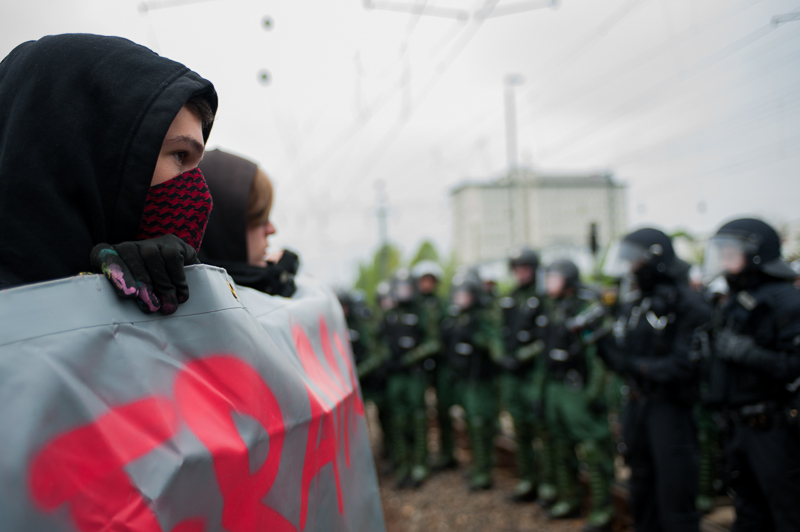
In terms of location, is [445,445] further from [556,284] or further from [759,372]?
[759,372]

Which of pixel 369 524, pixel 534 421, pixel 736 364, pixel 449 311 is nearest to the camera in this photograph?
pixel 369 524

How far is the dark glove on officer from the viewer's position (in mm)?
3154

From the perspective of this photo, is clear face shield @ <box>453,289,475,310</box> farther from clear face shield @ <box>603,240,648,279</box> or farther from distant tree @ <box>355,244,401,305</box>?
distant tree @ <box>355,244,401,305</box>

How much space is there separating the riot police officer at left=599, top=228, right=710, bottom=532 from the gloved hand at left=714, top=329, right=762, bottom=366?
0.53ft

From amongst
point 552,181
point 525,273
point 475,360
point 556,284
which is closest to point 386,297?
point 475,360

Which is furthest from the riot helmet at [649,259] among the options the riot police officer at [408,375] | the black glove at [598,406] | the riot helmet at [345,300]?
the riot helmet at [345,300]

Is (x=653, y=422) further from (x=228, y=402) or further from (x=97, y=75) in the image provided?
(x=97, y=75)

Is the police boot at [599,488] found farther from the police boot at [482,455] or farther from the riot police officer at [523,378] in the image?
the police boot at [482,455]

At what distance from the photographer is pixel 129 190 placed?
0.87m

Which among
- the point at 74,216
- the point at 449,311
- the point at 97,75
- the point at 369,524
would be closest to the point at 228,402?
the point at 74,216

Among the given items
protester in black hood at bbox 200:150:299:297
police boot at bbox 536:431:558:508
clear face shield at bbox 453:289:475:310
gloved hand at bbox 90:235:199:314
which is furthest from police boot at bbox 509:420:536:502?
gloved hand at bbox 90:235:199:314

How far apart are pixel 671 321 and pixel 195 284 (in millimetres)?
3656

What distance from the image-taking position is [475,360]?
20.9 feet

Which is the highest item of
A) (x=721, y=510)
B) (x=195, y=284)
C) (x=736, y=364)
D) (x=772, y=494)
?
(x=195, y=284)
